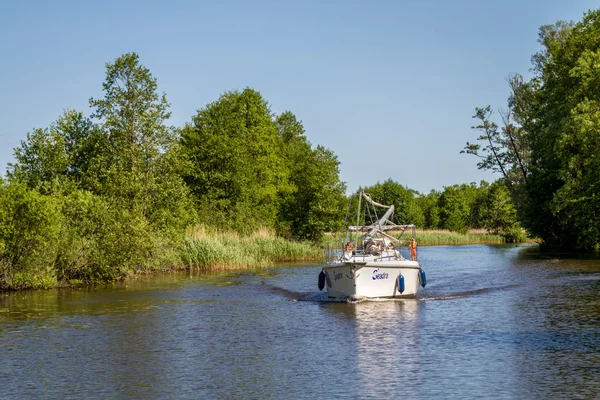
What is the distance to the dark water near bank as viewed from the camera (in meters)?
15.5

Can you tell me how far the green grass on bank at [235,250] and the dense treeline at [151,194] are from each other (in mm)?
95

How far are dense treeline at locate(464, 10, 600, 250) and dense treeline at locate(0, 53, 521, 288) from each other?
16.4 m

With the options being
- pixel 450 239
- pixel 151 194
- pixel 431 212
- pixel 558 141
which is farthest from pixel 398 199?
pixel 151 194

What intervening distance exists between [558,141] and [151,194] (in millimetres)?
28119

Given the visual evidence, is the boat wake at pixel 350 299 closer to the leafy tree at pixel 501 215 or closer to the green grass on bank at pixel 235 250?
the green grass on bank at pixel 235 250

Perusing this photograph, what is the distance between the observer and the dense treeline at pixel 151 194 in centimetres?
3316

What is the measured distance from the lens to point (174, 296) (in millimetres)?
32156

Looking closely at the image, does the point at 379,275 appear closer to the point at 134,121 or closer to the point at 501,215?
the point at 134,121

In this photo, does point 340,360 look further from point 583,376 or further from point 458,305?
point 458,305

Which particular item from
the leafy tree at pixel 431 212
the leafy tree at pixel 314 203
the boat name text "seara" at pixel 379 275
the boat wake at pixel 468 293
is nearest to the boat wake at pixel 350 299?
the boat wake at pixel 468 293

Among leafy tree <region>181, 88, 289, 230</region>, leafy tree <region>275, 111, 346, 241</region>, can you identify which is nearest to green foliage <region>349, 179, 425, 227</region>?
leafy tree <region>181, 88, 289, 230</region>

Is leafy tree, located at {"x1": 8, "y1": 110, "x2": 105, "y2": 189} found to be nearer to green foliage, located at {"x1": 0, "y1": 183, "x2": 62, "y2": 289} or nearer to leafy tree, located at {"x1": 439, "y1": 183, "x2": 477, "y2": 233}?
green foliage, located at {"x1": 0, "y1": 183, "x2": 62, "y2": 289}

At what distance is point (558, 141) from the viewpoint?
52969 mm

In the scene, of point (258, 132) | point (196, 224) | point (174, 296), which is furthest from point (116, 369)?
point (258, 132)
